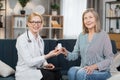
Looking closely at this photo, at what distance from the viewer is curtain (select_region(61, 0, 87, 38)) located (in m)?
8.48

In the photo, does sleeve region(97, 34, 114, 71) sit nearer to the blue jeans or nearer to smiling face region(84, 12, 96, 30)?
the blue jeans

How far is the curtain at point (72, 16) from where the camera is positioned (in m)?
8.48

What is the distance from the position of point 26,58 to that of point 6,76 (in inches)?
21.1

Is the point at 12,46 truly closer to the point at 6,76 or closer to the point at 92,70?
the point at 6,76

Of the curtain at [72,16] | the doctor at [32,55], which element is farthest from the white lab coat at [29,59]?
the curtain at [72,16]

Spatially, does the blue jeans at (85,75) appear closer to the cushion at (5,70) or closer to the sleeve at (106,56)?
the sleeve at (106,56)

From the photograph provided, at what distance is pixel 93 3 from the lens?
26.6ft

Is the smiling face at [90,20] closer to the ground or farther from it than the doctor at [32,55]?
farther from it

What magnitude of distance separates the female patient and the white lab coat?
1.31 ft

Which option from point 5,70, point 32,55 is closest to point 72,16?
point 5,70

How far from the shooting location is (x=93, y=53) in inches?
115

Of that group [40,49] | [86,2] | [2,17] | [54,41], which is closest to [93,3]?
[86,2]

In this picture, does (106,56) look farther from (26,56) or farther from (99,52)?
(26,56)

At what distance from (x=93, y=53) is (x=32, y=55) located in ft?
2.26
